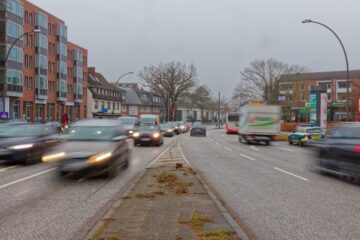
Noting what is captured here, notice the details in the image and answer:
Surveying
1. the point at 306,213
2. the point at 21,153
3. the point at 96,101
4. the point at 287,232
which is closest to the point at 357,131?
the point at 306,213

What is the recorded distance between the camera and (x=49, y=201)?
28.6 feet

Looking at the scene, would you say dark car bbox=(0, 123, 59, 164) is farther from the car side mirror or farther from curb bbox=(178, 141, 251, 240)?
curb bbox=(178, 141, 251, 240)

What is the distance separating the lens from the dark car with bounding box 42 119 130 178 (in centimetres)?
1121

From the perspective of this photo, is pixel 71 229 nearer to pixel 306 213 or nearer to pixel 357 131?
pixel 306 213

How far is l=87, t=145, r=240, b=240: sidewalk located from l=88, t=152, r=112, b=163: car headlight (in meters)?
1.52

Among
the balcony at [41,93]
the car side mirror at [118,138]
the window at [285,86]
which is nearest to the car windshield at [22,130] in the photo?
the car side mirror at [118,138]

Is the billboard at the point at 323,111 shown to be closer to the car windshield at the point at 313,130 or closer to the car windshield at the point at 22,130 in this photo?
the car windshield at the point at 313,130

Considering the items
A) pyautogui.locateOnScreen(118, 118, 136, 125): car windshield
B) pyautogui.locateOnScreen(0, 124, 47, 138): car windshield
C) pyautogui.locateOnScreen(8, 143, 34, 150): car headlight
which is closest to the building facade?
pyautogui.locateOnScreen(118, 118, 136, 125): car windshield

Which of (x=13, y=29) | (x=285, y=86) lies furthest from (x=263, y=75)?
(x=13, y=29)

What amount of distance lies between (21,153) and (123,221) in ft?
31.6

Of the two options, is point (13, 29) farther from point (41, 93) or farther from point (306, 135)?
point (306, 135)

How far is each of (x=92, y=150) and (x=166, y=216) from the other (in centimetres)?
493

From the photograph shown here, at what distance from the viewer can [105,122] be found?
13492 mm

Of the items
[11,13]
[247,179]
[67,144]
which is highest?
[11,13]
